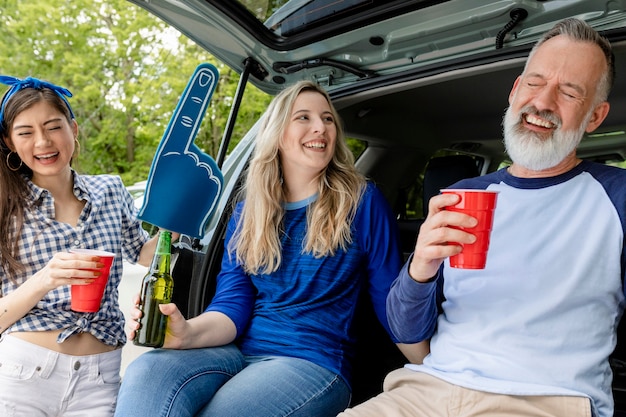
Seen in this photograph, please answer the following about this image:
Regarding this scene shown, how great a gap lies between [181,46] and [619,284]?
32.2 ft

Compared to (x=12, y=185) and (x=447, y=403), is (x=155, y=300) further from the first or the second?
(x=447, y=403)

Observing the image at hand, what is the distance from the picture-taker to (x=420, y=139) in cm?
362

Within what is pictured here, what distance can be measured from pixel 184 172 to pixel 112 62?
32.0ft

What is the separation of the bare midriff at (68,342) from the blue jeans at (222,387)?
242mm

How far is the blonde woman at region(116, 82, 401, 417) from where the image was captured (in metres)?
1.78

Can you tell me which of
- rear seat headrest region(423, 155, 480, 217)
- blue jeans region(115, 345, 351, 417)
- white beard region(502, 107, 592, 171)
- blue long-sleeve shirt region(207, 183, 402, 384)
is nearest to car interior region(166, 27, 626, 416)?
rear seat headrest region(423, 155, 480, 217)

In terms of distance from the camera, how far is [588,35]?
1729mm

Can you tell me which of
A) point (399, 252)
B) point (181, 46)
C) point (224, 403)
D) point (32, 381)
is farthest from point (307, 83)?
point (181, 46)

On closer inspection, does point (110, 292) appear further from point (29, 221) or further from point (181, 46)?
point (181, 46)

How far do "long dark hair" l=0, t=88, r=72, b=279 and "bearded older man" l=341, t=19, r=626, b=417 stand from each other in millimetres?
1135

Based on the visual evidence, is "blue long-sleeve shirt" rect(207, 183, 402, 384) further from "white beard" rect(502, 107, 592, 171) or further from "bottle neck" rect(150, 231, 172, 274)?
"white beard" rect(502, 107, 592, 171)

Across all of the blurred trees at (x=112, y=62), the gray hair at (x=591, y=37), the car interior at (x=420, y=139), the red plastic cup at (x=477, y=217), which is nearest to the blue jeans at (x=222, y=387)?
the car interior at (x=420, y=139)

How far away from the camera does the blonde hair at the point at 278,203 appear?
2072mm

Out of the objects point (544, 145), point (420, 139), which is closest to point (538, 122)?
point (544, 145)
